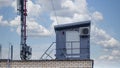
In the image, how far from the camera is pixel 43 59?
29.2 meters

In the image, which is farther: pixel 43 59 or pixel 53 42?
pixel 53 42

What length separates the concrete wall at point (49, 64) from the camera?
28469 millimetres

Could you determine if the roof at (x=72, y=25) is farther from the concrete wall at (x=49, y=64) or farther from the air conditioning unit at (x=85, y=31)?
the concrete wall at (x=49, y=64)

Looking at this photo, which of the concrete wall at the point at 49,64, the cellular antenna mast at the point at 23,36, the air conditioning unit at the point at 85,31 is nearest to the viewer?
the concrete wall at the point at 49,64

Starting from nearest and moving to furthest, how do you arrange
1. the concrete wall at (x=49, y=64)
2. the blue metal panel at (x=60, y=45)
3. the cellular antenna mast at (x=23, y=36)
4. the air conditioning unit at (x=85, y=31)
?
the concrete wall at (x=49, y=64) < the air conditioning unit at (x=85, y=31) < the blue metal panel at (x=60, y=45) < the cellular antenna mast at (x=23, y=36)

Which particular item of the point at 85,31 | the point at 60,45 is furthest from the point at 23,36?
the point at 85,31

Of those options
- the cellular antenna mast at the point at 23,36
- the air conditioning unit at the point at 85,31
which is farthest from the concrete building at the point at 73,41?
the cellular antenna mast at the point at 23,36

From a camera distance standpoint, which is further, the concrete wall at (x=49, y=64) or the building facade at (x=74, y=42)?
the building facade at (x=74, y=42)

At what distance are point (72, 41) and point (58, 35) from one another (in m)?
1.61

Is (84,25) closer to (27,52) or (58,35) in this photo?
(58,35)

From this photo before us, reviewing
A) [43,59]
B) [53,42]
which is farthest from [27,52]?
[43,59]

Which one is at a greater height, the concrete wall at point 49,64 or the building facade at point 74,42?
the building facade at point 74,42

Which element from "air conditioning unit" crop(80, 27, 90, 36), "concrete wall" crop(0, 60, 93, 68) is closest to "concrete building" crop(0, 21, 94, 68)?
"air conditioning unit" crop(80, 27, 90, 36)

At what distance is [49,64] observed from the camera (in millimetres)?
28891
